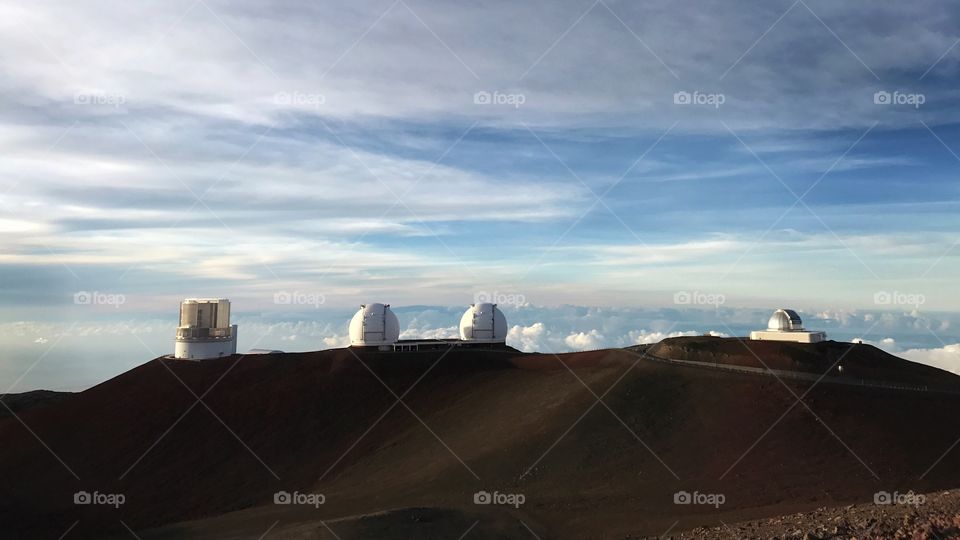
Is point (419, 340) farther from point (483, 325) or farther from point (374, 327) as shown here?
point (483, 325)

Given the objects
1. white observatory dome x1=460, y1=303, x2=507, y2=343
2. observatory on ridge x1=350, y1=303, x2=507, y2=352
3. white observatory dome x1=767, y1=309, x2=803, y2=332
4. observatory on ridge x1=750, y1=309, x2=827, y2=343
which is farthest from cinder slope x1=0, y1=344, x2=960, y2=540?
white observatory dome x1=767, y1=309, x2=803, y2=332

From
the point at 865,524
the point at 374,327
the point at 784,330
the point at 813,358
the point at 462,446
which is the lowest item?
the point at 865,524

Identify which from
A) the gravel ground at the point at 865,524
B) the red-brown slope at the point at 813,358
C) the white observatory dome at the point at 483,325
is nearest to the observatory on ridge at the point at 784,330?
the red-brown slope at the point at 813,358

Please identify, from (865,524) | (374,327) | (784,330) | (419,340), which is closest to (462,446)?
(374,327)

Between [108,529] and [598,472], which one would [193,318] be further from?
[598,472]

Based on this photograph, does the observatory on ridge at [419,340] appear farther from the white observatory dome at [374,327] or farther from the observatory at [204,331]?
the observatory at [204,331]

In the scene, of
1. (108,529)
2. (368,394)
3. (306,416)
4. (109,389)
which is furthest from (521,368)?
(109,389)

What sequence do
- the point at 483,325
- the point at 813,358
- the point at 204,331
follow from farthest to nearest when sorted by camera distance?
the point at 483,325 → the point at 204,331 → the point at 813,358
